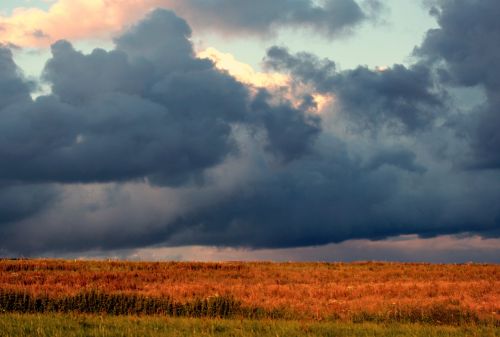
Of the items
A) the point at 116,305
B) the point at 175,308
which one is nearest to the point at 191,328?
the point at 175,308

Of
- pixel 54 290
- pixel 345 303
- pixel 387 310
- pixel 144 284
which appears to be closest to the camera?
pixel 387 310

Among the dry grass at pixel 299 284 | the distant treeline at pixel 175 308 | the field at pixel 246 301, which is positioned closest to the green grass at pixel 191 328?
the field at pixel 246 301

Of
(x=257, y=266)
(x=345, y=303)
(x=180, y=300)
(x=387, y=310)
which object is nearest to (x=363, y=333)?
(x=387, y=310)

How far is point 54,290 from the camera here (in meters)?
31.7

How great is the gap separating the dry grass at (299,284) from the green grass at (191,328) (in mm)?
3768

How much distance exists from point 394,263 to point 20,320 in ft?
116

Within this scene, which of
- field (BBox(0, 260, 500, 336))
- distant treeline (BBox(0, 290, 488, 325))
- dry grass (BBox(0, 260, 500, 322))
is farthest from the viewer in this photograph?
dry grass (BBox(0, 260, 500, 322))

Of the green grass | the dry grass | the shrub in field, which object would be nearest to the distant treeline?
the shrub in field

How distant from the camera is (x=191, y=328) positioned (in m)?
22.1

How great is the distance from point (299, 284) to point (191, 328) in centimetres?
1653

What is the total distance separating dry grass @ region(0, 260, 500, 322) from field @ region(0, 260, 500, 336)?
64 mm

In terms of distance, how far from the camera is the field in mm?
23062

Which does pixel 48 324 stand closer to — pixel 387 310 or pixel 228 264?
pixel 387 310

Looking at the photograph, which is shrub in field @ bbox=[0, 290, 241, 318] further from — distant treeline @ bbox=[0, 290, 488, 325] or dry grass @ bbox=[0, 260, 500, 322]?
dry grass @ bbox=[0, 260, 500, 322]
